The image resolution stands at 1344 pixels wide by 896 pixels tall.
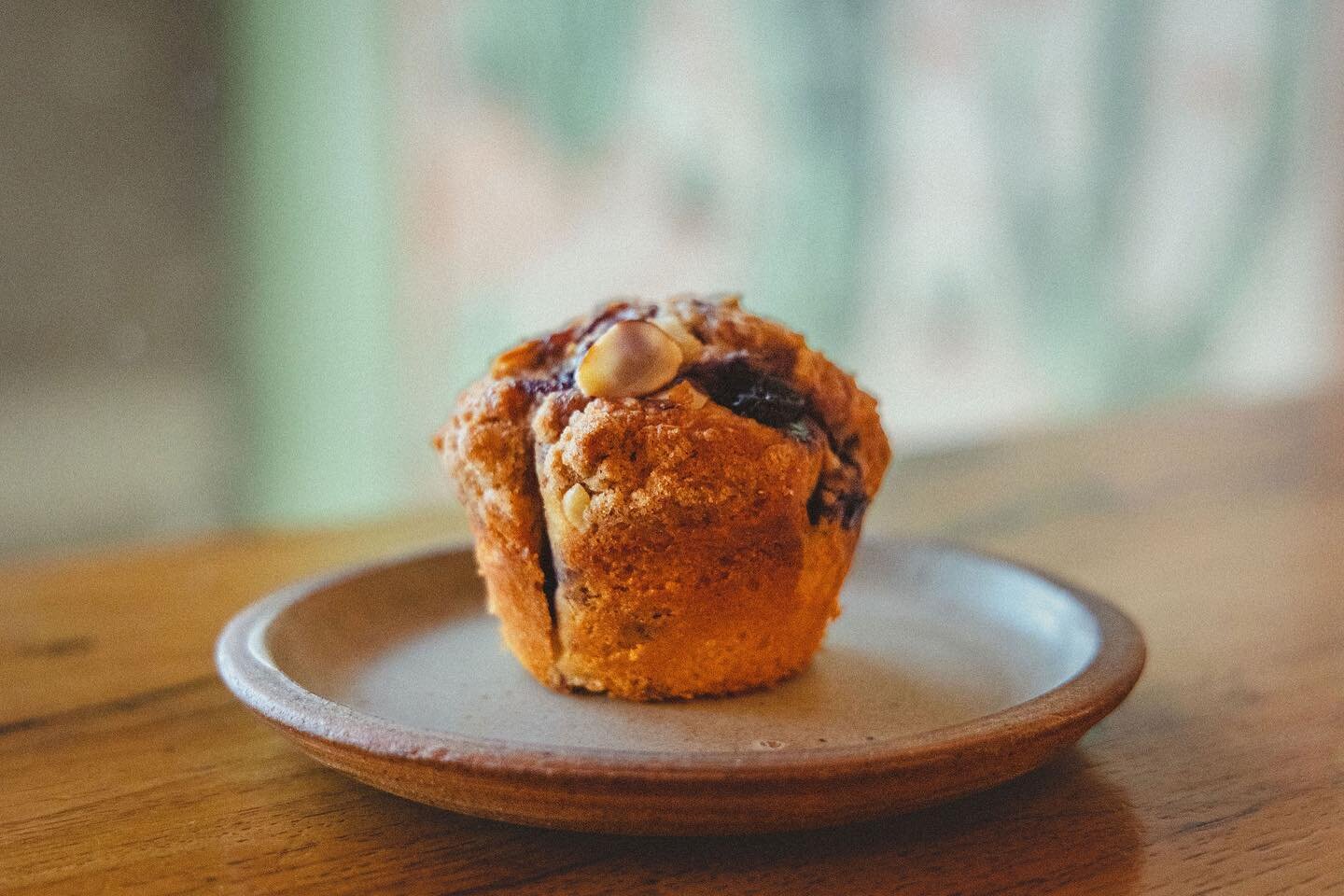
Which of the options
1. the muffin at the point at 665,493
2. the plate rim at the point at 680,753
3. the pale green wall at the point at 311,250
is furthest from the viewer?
the pale green wall at the point at 311,250

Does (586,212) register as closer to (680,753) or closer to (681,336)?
(681,336)

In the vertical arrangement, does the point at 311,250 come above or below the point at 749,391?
below

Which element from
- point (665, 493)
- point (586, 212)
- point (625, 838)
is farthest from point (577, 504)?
point (586, 212)

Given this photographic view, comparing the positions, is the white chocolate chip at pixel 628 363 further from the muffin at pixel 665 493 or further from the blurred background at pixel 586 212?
the blurred background at pixel 586 212

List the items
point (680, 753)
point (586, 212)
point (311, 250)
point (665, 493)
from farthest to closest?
point (586, 212)
point (311, 250)
point (665, 493)
point (680, 753)

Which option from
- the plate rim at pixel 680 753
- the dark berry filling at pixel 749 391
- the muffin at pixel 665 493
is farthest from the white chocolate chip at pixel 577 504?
the plate rim at pixel 680 753
